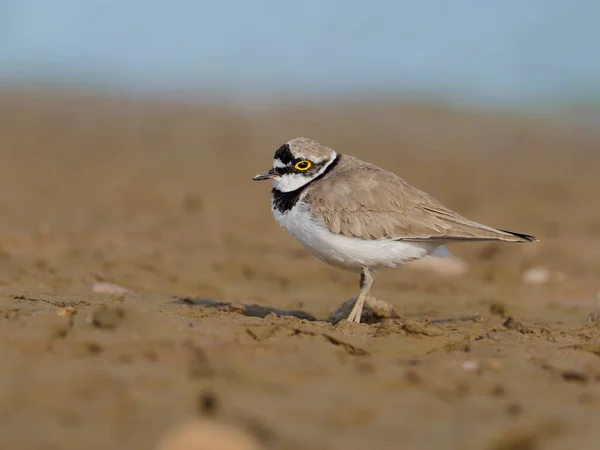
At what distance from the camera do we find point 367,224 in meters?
6.31

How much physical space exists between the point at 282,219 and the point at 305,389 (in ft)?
8.77

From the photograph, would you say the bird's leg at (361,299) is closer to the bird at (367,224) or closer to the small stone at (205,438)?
the bird at (367,224)

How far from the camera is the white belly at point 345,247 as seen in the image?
6254mm

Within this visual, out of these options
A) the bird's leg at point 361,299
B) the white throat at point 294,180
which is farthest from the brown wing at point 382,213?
the bird's leg at point 361,299

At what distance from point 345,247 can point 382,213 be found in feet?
1.17

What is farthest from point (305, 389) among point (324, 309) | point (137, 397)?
point (324, 309)

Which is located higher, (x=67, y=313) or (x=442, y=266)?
(x=67, y=313)

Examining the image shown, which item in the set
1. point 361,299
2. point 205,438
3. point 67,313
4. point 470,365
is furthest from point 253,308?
point 205,438

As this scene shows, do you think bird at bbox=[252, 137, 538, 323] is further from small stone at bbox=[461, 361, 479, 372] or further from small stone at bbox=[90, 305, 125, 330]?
small stone at bbox=[90, 305, 125, 330]

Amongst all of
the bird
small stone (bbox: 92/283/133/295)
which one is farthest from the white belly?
small stone (bbox: 92/283/133/295)

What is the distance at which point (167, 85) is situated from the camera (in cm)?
2155

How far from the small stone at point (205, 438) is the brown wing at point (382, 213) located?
117 inches

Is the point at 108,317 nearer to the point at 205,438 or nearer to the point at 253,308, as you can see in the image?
the point at 205,438

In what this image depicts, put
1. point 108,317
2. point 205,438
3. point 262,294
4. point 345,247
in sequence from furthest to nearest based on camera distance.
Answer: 1. point 262,294
2. point 345,247
3. point 108,317
4. point 205,438
